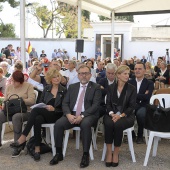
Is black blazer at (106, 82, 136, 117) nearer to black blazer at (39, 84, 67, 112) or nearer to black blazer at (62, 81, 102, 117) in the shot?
black blazer at (62, 81, 102, 117)

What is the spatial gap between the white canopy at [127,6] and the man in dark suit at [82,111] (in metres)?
6.67

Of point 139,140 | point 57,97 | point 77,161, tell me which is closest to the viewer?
point 77,161

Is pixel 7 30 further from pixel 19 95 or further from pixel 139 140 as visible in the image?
pixel 139 140

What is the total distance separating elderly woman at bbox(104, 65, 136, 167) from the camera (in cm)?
410

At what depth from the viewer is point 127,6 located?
480 inches

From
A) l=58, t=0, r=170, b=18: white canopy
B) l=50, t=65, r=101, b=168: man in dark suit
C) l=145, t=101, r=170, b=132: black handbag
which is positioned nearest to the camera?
l=145, t=101, r=170, b=132: black handbag

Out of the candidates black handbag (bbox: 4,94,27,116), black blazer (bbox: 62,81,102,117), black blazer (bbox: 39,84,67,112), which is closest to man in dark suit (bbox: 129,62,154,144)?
black blazer (bbox: 62,81,102,117)

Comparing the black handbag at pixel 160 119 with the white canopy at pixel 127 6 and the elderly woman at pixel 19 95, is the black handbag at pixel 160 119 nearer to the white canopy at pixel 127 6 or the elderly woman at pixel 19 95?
the elderly woman at pixel 19 95

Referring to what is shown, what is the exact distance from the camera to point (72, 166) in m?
4.11

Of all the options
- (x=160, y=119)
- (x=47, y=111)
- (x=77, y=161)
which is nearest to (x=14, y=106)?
(x=47, y=111)

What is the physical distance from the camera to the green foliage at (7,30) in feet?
90.5

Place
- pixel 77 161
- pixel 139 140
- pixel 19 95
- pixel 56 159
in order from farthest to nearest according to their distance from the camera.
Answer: pixel 139 140, pixel 19 95, pixel 77 161, pixel 56 159

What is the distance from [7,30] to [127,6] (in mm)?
17849

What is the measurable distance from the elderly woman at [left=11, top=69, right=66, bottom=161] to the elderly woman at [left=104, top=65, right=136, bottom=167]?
71cm
